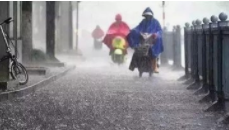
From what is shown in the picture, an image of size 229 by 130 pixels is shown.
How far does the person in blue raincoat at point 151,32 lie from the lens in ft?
55.2

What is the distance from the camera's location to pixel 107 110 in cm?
895

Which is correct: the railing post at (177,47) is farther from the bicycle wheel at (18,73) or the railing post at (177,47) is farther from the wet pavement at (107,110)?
the bicycle wheel at (18,73)

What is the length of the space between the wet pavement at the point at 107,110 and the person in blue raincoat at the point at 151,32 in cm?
368

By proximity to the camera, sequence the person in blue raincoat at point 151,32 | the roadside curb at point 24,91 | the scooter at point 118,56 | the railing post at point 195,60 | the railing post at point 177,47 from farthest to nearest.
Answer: the scooter at point 118,56 < the railing post at point 177,47 < the person in blue raincoat at point 151,32 < the railing post at point 195,60 < the roadside curb at point 24,91

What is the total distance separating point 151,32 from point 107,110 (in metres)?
8.21

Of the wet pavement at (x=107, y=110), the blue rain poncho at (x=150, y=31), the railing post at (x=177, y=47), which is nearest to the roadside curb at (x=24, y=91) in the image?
the wet pavement at (x=107, y=110)

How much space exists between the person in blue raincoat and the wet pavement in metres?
3.68

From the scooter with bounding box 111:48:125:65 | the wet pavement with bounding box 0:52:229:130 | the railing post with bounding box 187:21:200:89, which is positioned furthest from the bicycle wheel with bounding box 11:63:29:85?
the scooter with bounding box 111:48:125:65

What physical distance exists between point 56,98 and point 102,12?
285 ft

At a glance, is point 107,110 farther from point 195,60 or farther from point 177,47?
point 177,47

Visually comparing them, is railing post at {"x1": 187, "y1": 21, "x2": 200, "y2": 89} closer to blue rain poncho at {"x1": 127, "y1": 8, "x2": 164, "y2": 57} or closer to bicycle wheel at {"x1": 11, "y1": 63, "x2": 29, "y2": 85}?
blue rain poncho at {"x1": 127, "y1": 8, "x2": 164, "y2": 57}

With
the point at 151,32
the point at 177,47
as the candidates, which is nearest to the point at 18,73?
the point at 151,32

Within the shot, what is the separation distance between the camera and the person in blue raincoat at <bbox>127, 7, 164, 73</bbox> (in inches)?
662

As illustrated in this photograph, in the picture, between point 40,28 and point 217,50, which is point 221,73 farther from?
point 40,28
